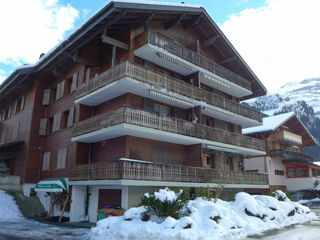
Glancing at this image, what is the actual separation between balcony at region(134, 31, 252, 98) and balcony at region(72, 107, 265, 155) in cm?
463

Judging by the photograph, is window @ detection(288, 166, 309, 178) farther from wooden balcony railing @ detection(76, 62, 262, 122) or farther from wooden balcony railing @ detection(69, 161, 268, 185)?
wooden balcony railing @ detection(69, 161, 268, 185)

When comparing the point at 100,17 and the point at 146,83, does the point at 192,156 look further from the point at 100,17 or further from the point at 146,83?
the point at 100,17

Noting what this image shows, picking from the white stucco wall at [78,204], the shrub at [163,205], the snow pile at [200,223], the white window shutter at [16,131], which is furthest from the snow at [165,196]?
the white window shutter at [16,131]

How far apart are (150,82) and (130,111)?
109 inches

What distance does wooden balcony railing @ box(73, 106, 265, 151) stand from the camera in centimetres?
1530

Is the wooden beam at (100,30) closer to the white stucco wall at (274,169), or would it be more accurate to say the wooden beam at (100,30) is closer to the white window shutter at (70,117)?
the white window shutter at (70,117)

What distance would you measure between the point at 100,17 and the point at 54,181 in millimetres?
11028

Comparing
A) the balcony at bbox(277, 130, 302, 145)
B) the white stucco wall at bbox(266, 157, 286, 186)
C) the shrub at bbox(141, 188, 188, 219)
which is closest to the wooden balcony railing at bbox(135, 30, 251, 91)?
the shrub at bbox(141, 188, 188, 219)

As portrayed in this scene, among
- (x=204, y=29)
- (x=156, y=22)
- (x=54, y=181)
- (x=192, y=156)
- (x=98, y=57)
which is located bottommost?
(x=54, y=181)

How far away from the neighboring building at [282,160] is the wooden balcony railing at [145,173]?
15.8 metres

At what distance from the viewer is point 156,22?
67.0 ft

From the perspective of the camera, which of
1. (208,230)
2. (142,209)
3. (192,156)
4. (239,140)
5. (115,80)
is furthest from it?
(239,140)

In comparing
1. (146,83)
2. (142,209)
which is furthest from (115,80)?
(142,209)

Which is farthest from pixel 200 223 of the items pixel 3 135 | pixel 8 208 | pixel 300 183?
pixel 300 183
